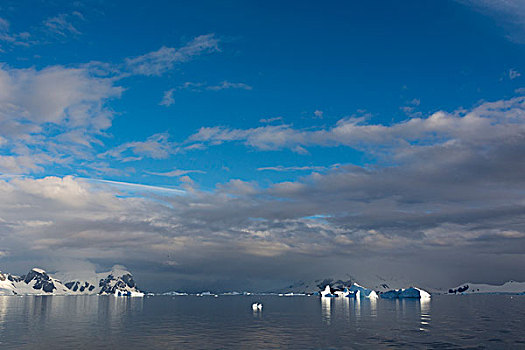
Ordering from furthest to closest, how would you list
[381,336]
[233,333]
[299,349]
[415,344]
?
[233,333]
[381,336]
[415,344]
[299,349]

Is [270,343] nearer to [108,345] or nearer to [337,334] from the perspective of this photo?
[337,334]

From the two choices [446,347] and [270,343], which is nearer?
[446,347]

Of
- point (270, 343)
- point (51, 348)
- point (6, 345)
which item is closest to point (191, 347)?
point (270, 343)

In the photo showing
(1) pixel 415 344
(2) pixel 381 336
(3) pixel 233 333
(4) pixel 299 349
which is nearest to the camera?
(4) pixel 299 349

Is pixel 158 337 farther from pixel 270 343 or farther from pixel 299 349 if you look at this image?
pixel 299 349

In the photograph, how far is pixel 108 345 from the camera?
6331 centimetres

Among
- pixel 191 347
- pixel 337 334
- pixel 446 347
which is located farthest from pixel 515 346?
pixel 191 347

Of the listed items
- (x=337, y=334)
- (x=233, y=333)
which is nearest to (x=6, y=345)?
(x=233, y=333)

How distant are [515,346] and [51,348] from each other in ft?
217

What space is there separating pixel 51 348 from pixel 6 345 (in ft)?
27.0

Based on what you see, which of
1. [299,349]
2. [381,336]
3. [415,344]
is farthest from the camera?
[381,336]

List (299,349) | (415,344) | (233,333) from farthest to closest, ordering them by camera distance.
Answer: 1. (233,333)
2. (415,344)
3. (299,349)

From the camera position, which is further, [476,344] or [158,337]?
[158,337]

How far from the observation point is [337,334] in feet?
250
